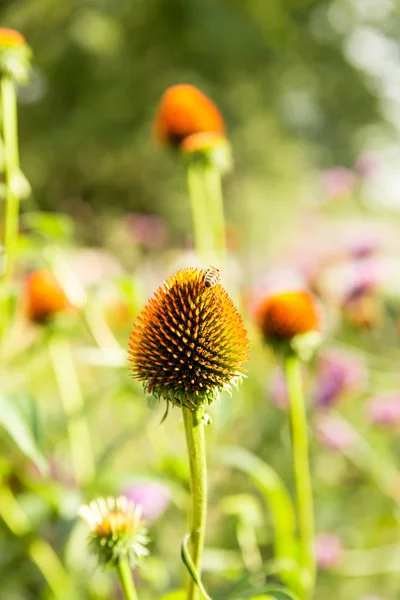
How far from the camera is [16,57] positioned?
72 centimetres

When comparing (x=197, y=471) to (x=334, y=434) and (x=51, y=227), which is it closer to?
(x=51, y=227)

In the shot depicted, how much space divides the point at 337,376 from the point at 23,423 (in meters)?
0.52

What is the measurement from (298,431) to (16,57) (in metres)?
0.49

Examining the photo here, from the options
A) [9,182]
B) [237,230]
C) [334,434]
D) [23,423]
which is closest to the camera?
[23,423]

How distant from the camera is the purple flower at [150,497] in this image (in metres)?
0.78

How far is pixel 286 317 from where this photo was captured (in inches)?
27.0

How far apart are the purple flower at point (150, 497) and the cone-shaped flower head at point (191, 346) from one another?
39cm

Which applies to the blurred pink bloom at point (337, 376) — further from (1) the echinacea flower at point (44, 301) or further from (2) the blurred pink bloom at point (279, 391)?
(1) the echinacea flower at point (44, 301)

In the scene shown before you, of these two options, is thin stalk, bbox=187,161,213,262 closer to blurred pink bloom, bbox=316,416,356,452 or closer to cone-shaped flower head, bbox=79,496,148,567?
blurred pink bloom, bbox=316,416,356,452

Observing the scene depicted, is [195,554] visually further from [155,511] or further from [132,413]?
[132,413]

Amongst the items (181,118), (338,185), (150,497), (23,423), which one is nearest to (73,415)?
(150,497)

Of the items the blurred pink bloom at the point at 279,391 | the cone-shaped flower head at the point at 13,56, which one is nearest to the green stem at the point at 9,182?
the cone-shaped flower head at the point at 13,56

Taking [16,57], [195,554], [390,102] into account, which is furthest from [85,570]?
[390,102]

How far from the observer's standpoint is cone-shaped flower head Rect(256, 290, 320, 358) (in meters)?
0.67
